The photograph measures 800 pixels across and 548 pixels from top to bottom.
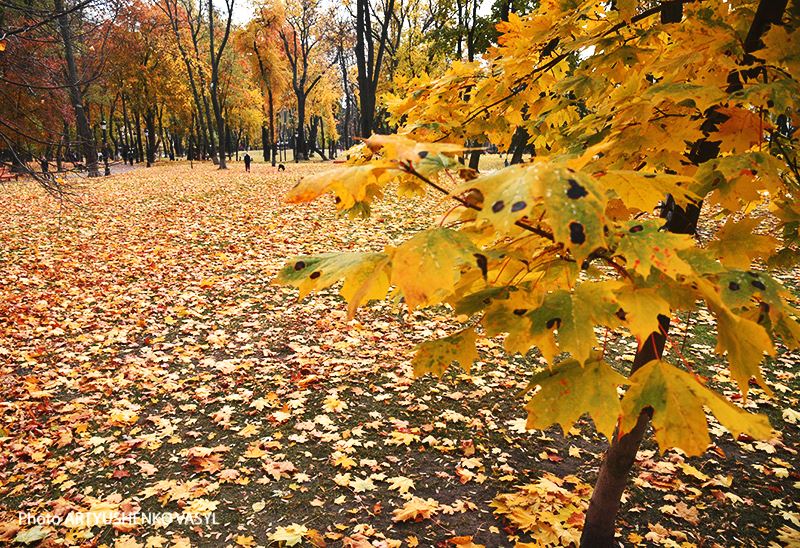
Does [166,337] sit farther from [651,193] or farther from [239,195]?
[239,195]

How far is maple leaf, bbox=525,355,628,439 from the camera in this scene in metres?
1.22

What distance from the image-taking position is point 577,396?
1271mm

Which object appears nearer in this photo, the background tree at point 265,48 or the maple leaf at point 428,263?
the maple leaf at point 428,263

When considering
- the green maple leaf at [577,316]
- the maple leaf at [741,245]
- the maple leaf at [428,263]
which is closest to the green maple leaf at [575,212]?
the maple leaf at [428,263]

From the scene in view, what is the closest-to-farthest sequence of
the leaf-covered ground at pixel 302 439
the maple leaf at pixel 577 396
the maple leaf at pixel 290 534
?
the maple leaf at pixel 577 396 < the maple leaf at pixel 290 534 < the leaf-covered ground at pixel 302 439

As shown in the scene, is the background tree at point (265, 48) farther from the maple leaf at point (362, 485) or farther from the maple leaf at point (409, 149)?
the maple leaf at point (409, 149)

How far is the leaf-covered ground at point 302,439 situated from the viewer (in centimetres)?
340

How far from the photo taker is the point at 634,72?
2.43m

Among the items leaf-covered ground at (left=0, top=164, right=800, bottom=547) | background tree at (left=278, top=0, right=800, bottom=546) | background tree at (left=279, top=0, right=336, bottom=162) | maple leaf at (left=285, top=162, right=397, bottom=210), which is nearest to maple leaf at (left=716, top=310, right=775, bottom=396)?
background tree at (left=278, top=0, right=800, bottom=546)

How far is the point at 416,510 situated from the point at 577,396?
270cm

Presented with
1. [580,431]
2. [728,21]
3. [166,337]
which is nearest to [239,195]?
[166,337]

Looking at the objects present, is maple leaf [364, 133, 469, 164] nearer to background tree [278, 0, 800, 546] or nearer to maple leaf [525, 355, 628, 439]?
background tree [278, 0, 800, 546]

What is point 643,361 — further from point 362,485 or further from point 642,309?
point 362,485

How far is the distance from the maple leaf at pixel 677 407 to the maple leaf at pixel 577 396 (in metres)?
0.06
